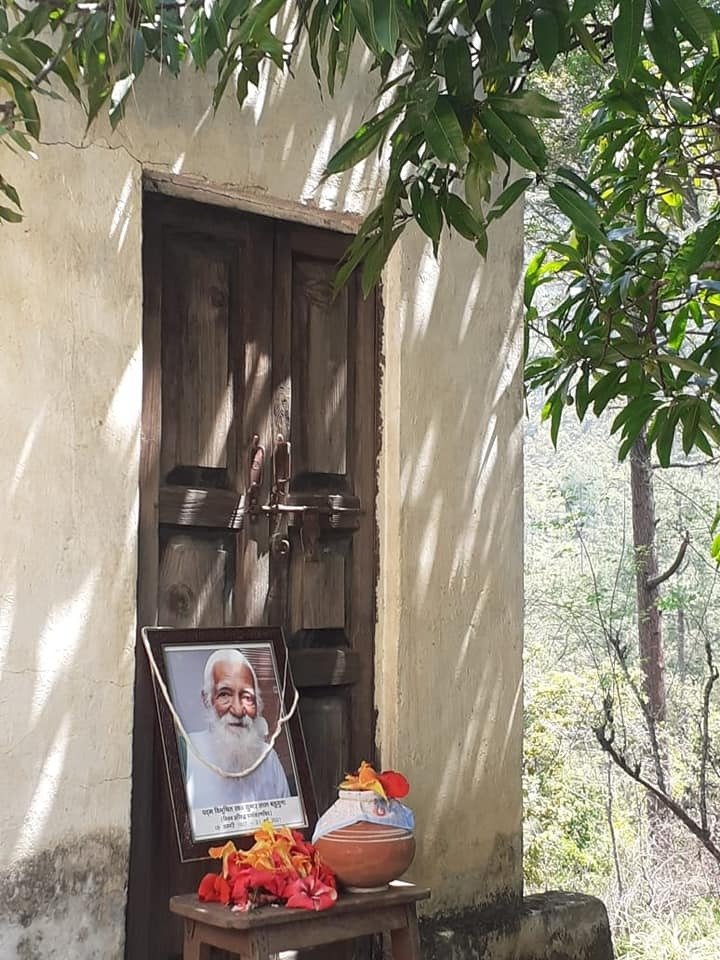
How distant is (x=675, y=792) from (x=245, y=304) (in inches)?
300

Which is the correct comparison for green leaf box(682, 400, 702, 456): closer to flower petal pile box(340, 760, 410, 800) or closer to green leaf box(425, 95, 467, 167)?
flower petal pile box(340, 760, 410, 800)

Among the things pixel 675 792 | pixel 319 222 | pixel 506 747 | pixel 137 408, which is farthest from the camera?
pixel 675 792

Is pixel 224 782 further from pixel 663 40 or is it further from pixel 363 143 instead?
pixel 663 40

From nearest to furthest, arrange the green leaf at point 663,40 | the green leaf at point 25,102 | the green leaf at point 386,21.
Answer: the green leaf at point 386,21
the green leaf at point 663,40
the green leaf at point 25,102

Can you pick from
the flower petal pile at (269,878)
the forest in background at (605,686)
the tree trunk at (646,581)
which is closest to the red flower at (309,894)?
the flower petal pile at (269,878)

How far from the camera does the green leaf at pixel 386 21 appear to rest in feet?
5.81

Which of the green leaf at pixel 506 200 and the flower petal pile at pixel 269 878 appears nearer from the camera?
the green leaf at pixel 506 200

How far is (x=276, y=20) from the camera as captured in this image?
11.6ft

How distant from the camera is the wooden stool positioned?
9.32 ft

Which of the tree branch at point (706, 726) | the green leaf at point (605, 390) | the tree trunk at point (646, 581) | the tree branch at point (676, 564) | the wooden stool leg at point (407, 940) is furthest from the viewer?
the tree trunk at point (646, 581)

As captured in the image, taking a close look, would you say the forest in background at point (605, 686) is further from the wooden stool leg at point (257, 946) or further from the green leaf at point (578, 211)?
the green leaf at point (578, 211)

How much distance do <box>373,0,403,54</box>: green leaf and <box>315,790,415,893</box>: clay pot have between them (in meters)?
1.87

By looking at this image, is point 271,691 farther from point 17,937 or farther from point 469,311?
point 469,311

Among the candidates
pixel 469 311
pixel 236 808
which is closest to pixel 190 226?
pixel 469 311
